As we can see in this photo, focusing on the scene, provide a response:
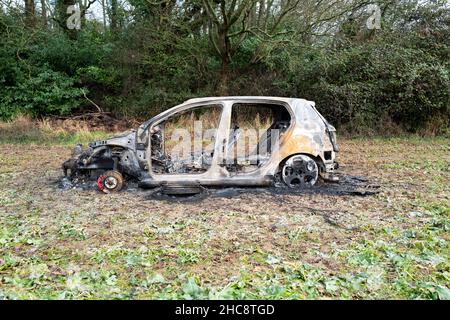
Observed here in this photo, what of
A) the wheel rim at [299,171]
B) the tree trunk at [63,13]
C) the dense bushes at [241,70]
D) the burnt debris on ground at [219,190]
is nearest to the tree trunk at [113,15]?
the dense bushes at [241,70]

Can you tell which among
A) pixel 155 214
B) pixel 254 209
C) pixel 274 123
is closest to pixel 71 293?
pixel 155 214

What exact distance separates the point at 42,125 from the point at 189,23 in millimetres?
6276

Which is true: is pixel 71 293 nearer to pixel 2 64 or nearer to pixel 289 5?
pixel 289 5

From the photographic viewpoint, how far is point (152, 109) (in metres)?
16.1

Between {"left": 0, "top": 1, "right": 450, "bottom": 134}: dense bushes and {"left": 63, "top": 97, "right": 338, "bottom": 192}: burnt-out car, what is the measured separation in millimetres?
7368

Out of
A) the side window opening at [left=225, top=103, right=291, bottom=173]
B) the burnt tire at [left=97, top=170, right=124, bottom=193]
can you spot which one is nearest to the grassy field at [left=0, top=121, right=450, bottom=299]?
the burnt tire at [left=97, top=170, right=124, bottom=193]

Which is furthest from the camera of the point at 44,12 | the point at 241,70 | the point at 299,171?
the point at 44,12

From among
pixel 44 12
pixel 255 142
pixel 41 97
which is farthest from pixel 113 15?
pixel 255 142

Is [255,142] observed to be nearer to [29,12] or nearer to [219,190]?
[219,190]

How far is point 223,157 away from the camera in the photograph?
630 cm

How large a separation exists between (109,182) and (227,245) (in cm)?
289

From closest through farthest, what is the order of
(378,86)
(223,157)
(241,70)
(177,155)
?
(223,157) < (177,155) < (378,86) < (241,70)

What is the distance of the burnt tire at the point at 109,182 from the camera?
6.33 m

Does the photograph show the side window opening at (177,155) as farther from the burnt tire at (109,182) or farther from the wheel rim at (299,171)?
the wheel rim at (299,171)
